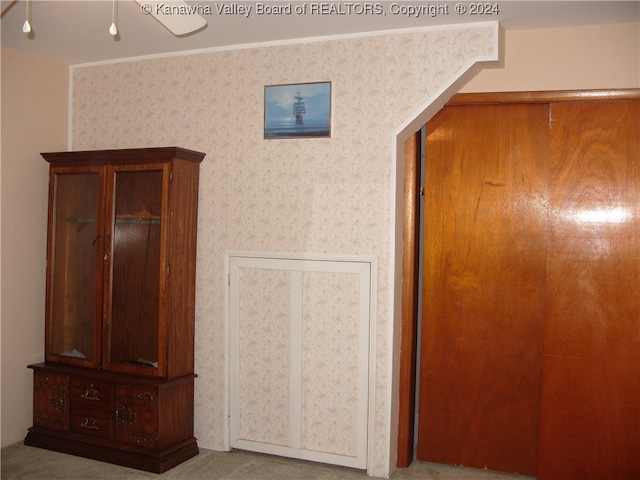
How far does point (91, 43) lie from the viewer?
11.3 ft

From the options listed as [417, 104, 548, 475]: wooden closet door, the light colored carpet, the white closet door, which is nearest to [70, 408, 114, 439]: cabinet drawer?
the light colored carpet

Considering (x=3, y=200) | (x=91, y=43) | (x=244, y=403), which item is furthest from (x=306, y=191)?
(x=3, y=200)

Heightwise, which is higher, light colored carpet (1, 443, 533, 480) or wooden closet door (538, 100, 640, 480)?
wooden closet door (538, 100, 640, 480)

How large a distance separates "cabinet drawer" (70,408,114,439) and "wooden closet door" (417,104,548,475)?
1.80 m

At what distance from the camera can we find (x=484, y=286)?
3287 mm

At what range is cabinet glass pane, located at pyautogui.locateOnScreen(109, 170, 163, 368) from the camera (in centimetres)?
335

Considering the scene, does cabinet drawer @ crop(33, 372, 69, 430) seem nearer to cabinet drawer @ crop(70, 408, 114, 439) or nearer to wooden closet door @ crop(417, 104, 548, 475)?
cabinet drawer @ crop(70, 408, 114, 439)

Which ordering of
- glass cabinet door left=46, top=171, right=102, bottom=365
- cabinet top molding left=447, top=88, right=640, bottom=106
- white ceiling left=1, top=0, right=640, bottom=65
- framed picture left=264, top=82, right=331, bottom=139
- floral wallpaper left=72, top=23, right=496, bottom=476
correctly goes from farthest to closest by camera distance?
glass cabinet door left=46, top=171, right=102, bottom=365 → framed picture left=264, top=82, right=331, bottom=139 → floral wallpaper left=72, top=23, right=496, bottom=476 → cabinet top molding left=447, top=88, right=640, bottom=106 → white ceiling left=1, top=0, right=640, bottom=65

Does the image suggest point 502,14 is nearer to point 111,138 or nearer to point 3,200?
point 111,138

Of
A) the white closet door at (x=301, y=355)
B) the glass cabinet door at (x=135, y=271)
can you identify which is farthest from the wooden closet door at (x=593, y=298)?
the glass cabinet door at (x=135, y=271)

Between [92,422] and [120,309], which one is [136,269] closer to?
[120,309]

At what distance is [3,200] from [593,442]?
3.59 m

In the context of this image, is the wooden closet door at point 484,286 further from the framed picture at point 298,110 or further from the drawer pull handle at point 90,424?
the drawer pull handle at point 90,424

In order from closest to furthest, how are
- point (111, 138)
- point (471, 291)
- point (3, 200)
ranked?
point (471, 291) → point (3, 200) → point (111, 138)
